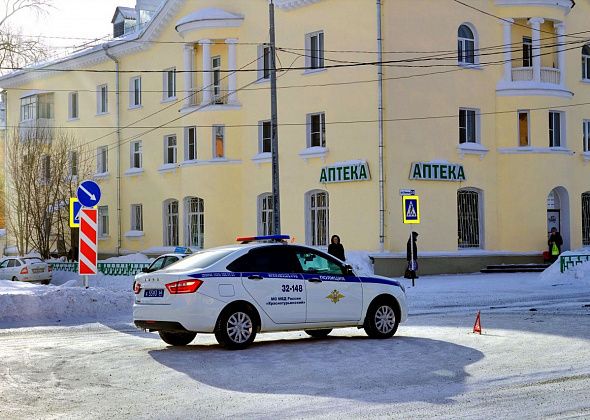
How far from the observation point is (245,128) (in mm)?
41125

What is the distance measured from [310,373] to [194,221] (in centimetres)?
3205

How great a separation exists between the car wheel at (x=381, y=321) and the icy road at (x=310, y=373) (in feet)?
0.78

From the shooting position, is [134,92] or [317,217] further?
[134,92]

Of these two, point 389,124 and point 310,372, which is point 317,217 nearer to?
point 389,124

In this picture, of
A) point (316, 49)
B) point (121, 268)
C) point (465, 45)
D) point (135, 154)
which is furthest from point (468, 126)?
point (135, 154)

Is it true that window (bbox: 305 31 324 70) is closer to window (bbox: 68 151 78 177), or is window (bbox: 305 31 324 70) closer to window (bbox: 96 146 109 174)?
window (bbox: 96 146 109 174)

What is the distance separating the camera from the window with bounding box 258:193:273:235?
4044 cm

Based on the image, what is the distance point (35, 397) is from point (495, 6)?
3142 cm

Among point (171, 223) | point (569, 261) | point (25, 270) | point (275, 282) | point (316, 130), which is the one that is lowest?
point (25, 270)

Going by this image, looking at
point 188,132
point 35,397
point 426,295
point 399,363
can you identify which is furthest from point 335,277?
point 188,132

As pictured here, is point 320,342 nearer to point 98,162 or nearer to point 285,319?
point 285,319

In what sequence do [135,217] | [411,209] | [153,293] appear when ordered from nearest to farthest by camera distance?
[153,293] < [411,209] < [135,217]

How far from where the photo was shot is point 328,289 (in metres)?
14.9

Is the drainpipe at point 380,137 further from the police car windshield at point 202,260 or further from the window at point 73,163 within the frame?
the window at point 73,163
